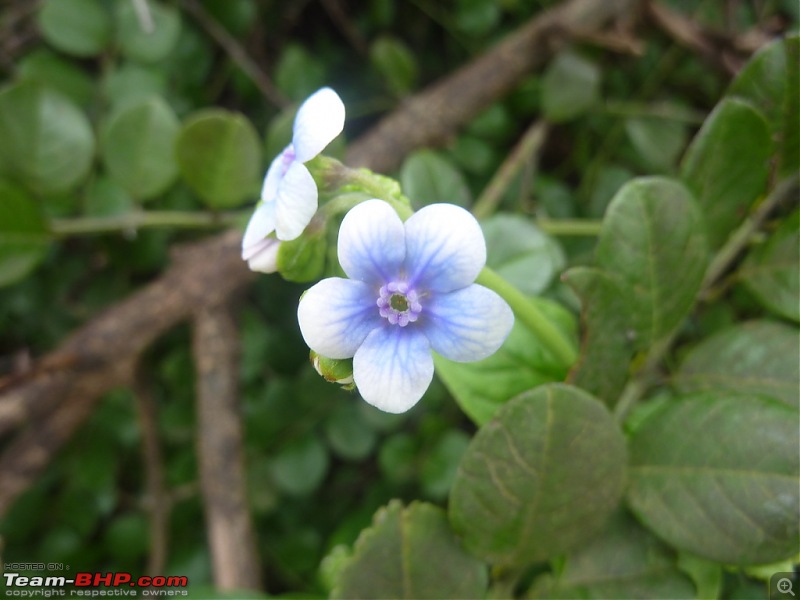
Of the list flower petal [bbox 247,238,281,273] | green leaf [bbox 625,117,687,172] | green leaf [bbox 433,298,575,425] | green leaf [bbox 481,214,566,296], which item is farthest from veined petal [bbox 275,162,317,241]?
green leaf [bbox 625,117,687,172]

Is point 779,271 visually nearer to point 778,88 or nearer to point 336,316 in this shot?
point 778,88

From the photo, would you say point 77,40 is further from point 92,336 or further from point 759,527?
point 759,527

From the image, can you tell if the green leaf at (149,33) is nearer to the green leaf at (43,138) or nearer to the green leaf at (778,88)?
the green leaf at (43,138)

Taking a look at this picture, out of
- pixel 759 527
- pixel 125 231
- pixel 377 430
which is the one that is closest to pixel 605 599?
pixel 759 527

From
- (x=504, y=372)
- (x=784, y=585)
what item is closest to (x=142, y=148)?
(x=504, y=372)

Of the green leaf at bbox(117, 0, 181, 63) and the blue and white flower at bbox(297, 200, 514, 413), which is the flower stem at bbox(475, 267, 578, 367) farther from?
the green leaf at bbox(117, 0, 181, 63)
